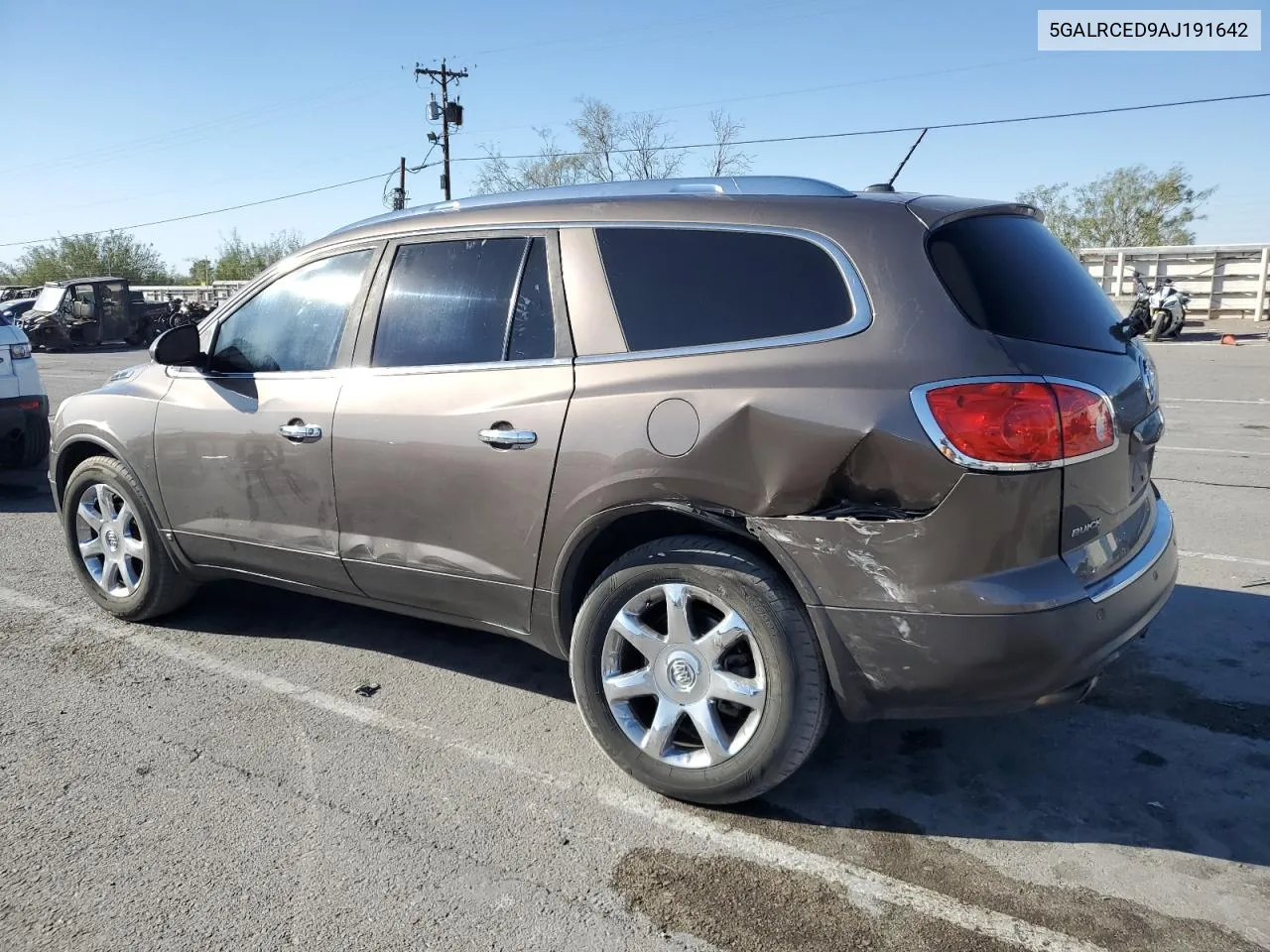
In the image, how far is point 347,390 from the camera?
12.1ft

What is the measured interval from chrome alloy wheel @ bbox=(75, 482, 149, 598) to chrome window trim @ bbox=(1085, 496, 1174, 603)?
157 inches

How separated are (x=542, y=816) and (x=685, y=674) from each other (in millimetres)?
613

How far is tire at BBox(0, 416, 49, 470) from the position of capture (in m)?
8.12

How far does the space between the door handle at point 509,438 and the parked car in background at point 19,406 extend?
6.36 metres

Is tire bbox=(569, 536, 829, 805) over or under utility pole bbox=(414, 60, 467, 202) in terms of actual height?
under

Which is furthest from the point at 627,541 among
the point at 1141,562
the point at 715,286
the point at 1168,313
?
the point at 1168,313

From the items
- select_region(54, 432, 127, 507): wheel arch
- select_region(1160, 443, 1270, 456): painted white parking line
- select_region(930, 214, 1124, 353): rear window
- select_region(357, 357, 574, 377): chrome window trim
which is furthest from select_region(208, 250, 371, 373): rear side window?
select_region(1160, 443, 1270, 456): painted white parking line

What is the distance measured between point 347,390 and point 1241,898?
323cm

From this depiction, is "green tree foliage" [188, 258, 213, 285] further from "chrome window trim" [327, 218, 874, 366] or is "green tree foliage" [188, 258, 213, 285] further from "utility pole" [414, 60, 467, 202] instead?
"chrome window trim" [327, 218, 874, 366]

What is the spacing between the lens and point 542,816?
295cm

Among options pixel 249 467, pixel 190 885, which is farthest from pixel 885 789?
pixel 249 467

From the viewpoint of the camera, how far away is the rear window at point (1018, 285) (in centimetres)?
267

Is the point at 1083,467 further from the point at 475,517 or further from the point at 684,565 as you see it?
the point at 475,517

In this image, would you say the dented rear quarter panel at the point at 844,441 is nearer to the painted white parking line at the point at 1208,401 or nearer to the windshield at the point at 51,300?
the painted white parking line at the point at 1208,401
